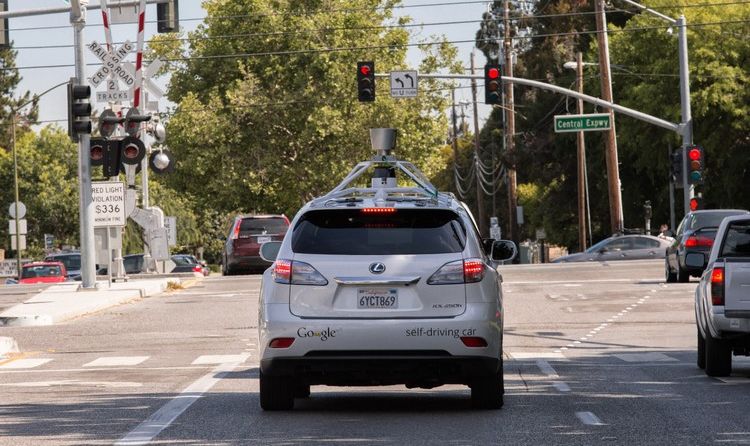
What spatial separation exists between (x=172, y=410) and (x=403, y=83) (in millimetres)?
34665

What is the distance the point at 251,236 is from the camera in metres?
43.7

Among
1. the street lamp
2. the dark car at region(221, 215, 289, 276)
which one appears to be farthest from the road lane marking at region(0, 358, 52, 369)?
the street lamp

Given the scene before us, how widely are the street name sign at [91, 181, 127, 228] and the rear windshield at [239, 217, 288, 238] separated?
8.91 m

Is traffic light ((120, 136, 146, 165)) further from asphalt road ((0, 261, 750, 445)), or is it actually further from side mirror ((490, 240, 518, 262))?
side mirror ((490, 240, 518, 262))

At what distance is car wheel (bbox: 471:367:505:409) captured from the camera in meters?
12.8

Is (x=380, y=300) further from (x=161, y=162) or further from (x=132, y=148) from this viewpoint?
(x=161, y=162)

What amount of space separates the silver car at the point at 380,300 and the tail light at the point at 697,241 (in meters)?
21.8

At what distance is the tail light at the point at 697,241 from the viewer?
3378 centimetres

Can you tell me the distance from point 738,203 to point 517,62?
3129 cm

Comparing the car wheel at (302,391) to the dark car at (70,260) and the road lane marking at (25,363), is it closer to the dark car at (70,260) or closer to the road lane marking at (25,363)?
the road lane marking at (25,363)

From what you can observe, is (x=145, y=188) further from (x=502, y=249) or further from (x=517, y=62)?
(x=517, y=62)

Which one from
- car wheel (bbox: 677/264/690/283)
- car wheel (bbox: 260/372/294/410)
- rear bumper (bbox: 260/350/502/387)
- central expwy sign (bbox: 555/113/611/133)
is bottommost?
car wheel (bbox: 260/372/294/410)

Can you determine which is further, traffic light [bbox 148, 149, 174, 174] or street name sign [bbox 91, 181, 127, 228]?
traffic light [bbox 148, 149, 174, 174]

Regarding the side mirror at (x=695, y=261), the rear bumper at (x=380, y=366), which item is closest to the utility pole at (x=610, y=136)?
the side mirror at (x=695, y=261)
